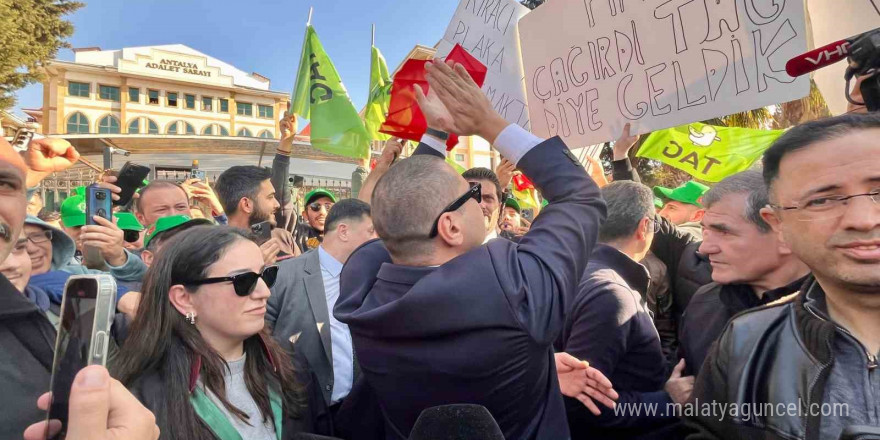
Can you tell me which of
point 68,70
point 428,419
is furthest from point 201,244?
point 68,70

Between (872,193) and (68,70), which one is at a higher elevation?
(68,70)

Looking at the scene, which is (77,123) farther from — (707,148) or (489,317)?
(489,317)

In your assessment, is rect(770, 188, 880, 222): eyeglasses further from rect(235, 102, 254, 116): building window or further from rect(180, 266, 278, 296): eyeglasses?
rect(235, 102, 254, 116): building window

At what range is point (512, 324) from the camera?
1433 mm

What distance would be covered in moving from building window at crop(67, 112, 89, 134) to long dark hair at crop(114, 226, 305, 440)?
4700 centimetres

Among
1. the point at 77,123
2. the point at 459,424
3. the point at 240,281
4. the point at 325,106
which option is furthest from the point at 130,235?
the point at 77,123

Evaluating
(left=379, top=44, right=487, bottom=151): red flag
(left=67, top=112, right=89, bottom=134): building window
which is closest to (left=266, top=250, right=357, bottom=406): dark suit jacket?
(left=379, top=44, right=487, bottom=151): red flag

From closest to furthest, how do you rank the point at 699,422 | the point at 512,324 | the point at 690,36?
the point at 512,324
the point at 699,422
the point at 690,36

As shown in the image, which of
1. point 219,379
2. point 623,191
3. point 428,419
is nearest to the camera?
point 428,419

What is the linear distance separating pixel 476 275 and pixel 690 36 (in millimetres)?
1689

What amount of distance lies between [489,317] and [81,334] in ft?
3.10

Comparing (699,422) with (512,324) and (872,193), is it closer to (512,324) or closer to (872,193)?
(512,324)

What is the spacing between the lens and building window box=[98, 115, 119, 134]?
1631 inches

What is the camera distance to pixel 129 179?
3168 mm
